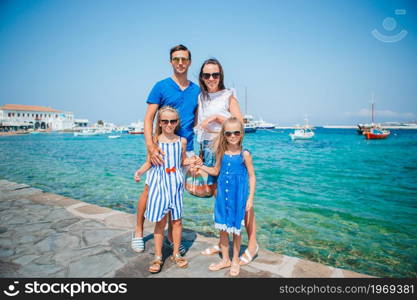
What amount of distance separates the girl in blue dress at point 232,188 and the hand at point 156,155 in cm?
68

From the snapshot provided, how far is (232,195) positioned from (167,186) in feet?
2.42

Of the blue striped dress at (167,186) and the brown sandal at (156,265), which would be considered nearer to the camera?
the brown sandal at (156,265)

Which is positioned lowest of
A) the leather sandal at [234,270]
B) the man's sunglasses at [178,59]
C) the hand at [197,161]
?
the leather sandal at [234,270]

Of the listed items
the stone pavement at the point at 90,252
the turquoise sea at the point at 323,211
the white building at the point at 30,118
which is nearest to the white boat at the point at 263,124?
the white building at the point at 30,118

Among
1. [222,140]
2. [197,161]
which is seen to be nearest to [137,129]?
[197,161]

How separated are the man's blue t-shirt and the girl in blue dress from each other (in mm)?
504

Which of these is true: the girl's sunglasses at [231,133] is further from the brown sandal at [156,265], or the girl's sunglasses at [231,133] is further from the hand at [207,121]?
the brown sandal at [156,265]

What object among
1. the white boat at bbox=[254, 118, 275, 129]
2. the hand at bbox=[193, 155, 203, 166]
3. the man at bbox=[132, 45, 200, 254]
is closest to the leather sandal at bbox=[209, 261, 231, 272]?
the man at bbox=[132, 45, 200, 254]

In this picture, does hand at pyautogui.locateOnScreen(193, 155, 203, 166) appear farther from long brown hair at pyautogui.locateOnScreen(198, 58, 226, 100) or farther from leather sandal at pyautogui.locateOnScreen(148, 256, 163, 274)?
leather sandal at pyautogui.locateOnScreen(148, 256, 163, 274)

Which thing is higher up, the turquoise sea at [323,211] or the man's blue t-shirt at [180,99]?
the man's blue t-shirt at [180,99]

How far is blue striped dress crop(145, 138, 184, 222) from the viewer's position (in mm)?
2520

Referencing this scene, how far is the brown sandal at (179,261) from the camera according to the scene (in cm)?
247

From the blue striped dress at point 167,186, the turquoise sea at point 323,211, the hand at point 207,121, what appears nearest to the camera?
the blue striped dress at point 167,186

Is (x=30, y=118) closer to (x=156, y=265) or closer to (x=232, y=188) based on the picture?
(x=156, y=265)
